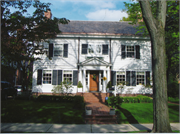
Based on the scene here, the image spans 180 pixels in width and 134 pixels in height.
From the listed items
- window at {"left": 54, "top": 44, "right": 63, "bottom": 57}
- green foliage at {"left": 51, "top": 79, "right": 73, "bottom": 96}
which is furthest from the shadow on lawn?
window at {"left": 54, "top": 44, "right": 63, "bottom": 57}

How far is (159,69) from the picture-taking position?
5.23 m

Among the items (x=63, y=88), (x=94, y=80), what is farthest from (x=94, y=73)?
(x=63, y=88)

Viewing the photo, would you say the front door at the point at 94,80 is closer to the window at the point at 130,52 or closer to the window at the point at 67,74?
the window at the point at 67,74

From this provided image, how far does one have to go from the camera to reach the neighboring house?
16.4 metres

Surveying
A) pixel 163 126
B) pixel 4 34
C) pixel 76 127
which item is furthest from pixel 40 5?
pixel 163 126

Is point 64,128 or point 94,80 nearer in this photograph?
point 64,128

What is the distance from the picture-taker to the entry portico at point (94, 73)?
15781mm

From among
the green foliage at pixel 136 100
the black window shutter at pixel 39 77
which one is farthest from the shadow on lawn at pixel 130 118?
the black window shutter at pixel 39 77

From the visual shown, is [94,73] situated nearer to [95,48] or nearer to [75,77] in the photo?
[75,77]

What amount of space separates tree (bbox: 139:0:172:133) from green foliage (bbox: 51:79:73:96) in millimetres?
10847

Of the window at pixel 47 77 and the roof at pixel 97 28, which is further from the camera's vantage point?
the roof at pixel 97 28

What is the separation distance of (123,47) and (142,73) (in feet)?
11.1

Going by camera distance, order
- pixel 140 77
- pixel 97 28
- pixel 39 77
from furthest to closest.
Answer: pixel 97 28, pixel 140 77, pixel 39 77

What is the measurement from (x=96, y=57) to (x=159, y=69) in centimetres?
1107
